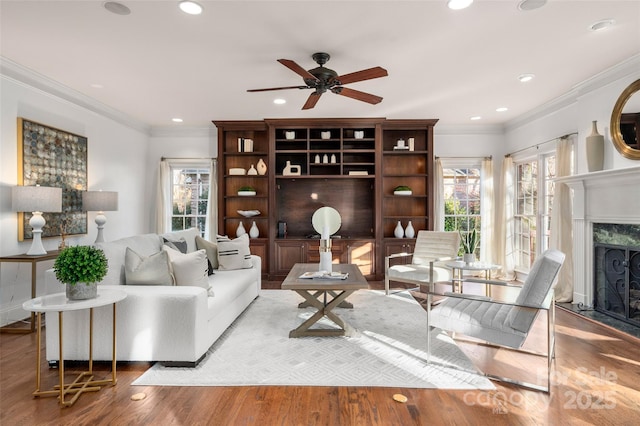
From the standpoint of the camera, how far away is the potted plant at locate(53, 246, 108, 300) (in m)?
2.21

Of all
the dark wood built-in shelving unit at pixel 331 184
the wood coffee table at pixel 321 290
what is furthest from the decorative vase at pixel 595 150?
the wood coffee table at pixel 321 290

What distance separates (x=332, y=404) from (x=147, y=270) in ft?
5.72

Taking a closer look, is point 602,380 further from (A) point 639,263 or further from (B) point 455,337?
(A) point 639,263

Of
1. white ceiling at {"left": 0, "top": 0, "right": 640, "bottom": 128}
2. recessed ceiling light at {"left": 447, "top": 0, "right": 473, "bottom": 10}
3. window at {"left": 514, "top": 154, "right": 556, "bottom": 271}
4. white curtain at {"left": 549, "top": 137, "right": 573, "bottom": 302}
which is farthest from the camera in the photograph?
window at {"left": 514, "top": 154, "right": 556, "bottom": 271}

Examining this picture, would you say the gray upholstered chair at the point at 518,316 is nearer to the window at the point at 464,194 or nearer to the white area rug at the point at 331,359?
the white area rug at the point at 331,359

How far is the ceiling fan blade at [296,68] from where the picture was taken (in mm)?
3178

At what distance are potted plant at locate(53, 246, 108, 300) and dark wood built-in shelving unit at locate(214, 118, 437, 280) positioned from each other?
383 cm

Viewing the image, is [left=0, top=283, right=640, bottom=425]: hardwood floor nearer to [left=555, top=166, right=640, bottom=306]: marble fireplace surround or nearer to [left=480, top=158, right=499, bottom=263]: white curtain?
[left=555, top=166, right=640, bottom=306]: marble fireplace surround

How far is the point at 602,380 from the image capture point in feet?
8.31

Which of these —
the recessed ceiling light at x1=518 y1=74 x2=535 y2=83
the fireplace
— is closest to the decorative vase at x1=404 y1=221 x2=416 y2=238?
A: the fireplace

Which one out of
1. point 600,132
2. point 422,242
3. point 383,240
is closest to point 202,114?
point 383,240

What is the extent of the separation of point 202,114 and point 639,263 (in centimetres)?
588

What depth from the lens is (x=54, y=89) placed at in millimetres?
4395

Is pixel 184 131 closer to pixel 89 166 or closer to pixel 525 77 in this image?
pixel 89 166
